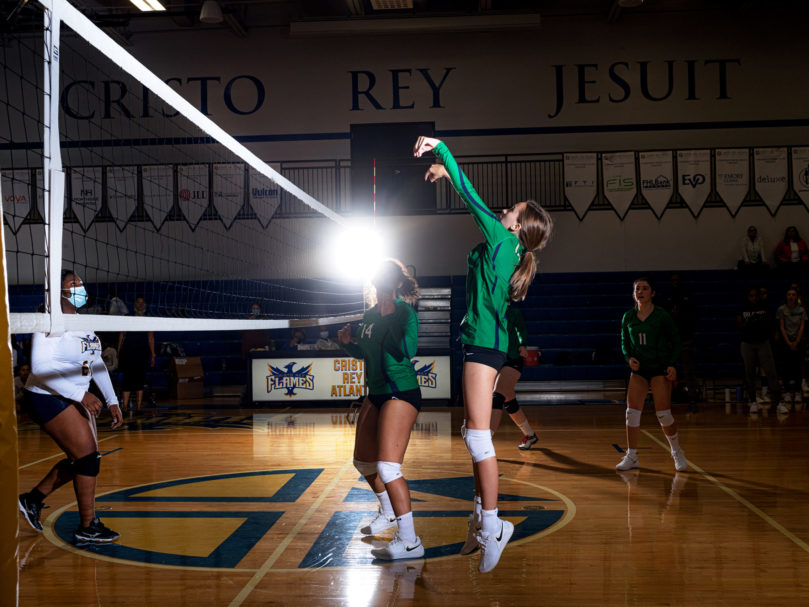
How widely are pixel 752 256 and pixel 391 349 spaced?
13.4 metres

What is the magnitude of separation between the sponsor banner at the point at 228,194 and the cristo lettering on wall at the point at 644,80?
738 centimetres

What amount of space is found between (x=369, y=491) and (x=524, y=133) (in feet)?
42.7

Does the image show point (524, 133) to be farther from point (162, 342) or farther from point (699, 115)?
point (162, 342)

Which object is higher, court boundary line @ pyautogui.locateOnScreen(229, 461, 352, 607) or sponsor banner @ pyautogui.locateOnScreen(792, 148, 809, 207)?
sponsor banner @ pyautogui.locateOnScreen(792, 148, 809, 207)

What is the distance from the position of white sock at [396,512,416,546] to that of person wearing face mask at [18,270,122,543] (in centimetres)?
177

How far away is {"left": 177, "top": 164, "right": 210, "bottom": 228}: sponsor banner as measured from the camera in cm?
1525

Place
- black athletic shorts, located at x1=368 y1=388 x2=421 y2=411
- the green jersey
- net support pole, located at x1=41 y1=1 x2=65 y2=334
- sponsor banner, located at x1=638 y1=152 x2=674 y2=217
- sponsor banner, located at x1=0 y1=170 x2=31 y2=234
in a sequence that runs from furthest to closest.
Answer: sponsor banner, located at x1=638 y1=152 x2=674 y2=217, sponsor banner, located at x1=0 y1=170 x2=31 y2=234, the green jersey, black athletic shorts, located at x1=368 y1=388 x2=421 y2=411, net support pole, located at x1=41 y1=1 x2=65 y2=334

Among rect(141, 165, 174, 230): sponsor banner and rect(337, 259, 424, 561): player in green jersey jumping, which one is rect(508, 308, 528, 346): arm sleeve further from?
rect(141, 165, 174, 230): sponsor banner

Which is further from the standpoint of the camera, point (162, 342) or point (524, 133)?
point (524, 133)

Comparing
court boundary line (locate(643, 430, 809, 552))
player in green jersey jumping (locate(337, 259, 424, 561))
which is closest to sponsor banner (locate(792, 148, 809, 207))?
court boundary line (locate(643, 430, 809, 552))

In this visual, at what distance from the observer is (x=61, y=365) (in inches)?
157

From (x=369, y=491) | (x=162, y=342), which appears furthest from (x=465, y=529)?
(x=162, y=342)

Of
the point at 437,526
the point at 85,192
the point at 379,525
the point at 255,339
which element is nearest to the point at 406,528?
the point at 379,525

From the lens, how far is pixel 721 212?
1608 centimetres
